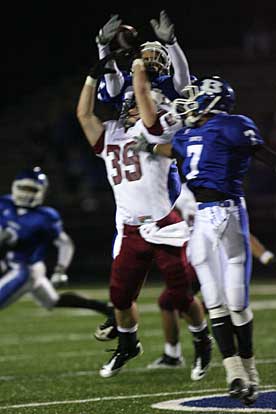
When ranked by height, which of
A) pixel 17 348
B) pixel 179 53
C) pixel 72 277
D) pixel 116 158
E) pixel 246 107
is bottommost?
pixel 72 277

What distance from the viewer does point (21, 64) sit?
1595cm

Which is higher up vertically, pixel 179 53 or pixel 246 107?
pixel 179 53

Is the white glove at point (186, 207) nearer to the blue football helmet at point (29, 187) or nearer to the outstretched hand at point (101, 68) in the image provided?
the blue football helmet at point (29, 187)

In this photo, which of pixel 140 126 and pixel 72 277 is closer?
pixel 140 126

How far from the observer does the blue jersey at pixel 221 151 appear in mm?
4020

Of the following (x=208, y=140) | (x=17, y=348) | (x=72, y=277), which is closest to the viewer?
(x=208, y=140)

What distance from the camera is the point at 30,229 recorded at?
24.3ft

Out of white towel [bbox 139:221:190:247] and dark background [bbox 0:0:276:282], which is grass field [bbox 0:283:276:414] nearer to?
white towel [bbox 139:221:190:247]

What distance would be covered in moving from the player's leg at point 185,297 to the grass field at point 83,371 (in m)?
0.11

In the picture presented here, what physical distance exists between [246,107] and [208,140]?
1132 centimetres

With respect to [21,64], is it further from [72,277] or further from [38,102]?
[72,277]

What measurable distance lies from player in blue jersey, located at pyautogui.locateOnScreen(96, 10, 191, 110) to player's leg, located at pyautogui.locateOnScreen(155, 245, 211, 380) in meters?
0.76

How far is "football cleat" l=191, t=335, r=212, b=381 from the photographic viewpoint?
517 centimetres

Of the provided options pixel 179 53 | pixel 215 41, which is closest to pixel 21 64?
pixel 215 41
